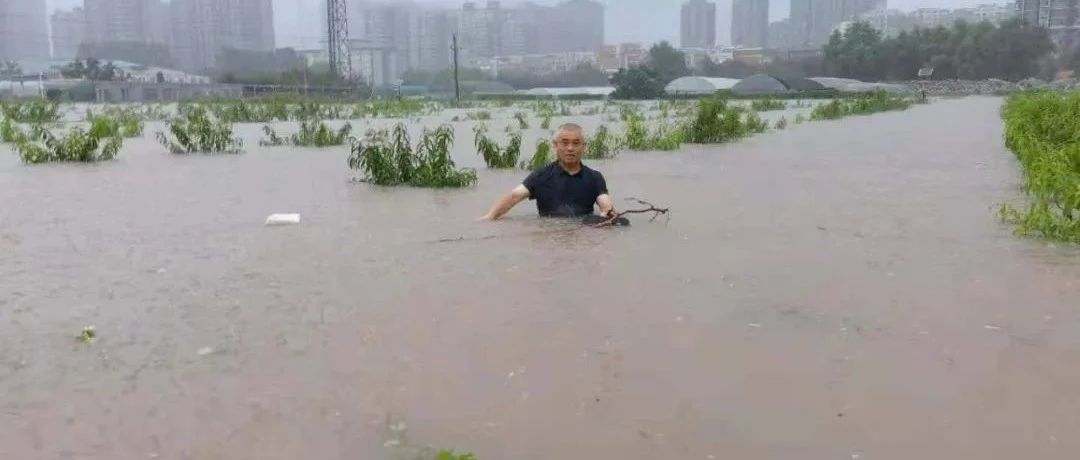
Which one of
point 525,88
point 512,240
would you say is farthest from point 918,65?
point 512,240

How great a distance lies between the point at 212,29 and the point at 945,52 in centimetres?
6291

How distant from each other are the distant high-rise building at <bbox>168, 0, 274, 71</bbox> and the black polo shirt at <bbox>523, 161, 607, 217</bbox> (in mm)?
89082

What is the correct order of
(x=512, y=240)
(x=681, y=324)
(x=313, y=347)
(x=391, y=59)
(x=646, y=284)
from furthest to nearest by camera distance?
(x=391, y=59)
(x=512, y=240)
(x=646, y=284)
(x=681, y=324)
(x=313, y=347)

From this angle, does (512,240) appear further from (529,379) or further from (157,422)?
(157,422)

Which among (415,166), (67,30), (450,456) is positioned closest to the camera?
(450,456)

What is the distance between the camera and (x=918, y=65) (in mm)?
78000

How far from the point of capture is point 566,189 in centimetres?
681

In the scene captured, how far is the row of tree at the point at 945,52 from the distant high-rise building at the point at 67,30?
72426 millimetres

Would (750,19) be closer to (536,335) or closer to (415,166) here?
(415,166)

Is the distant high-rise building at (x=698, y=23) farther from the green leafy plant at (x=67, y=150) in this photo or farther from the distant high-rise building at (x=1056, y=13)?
the green leafy plant at (x=67, y=150)

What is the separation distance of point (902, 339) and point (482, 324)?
159cm

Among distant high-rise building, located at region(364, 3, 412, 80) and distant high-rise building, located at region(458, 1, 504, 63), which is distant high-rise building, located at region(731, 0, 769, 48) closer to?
distant high-rise building, located at region(458, 1, 504, 63)

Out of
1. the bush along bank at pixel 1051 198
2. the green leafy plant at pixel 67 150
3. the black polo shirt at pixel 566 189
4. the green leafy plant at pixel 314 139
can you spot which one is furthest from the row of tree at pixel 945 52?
the black polo shirt at pixel 566 189

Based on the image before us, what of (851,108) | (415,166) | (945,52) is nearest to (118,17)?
(945,52)
